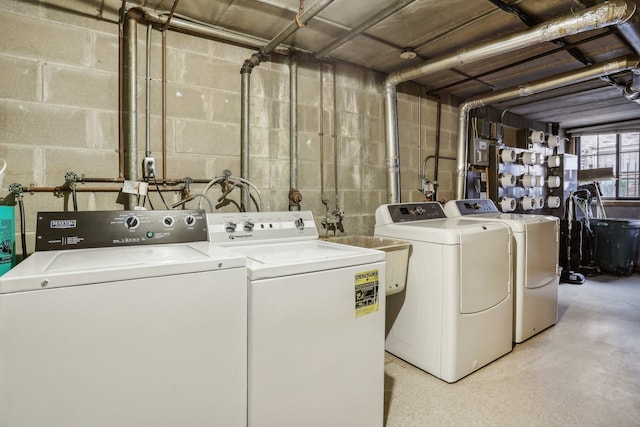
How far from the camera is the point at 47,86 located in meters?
1.85

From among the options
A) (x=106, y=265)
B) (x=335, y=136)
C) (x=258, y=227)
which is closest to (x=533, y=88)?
(x=335, y=136)

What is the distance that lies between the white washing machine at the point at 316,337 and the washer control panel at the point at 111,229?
0.37 m

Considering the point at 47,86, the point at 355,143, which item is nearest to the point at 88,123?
the point at 47,86

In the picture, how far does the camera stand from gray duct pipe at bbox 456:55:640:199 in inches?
109

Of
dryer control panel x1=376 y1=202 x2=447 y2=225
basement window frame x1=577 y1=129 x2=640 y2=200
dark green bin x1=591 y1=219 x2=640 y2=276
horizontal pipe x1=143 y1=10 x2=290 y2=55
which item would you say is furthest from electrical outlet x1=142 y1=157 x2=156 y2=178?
basement window frame x1=577 y1=129 x2=640 y2=200

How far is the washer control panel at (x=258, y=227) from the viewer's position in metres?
1.86

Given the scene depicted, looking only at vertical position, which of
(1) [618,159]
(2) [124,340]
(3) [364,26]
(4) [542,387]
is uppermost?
(3) [364,26]

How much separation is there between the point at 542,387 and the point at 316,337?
5.15 ft

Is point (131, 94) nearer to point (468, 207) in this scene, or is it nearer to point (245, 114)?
point (245, 114)

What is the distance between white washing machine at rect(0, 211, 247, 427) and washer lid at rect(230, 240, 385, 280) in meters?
0.10

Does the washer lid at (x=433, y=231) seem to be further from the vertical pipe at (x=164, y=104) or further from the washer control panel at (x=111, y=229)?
the vertical pipe at (x=164, y=104)

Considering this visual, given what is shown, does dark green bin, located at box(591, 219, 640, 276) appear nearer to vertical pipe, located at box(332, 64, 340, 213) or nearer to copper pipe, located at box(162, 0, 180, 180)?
vertical pipe, located at box(332, 64, 340, 213)

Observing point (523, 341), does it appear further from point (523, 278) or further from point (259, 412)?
point (259, 412)

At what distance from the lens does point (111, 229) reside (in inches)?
63.1
